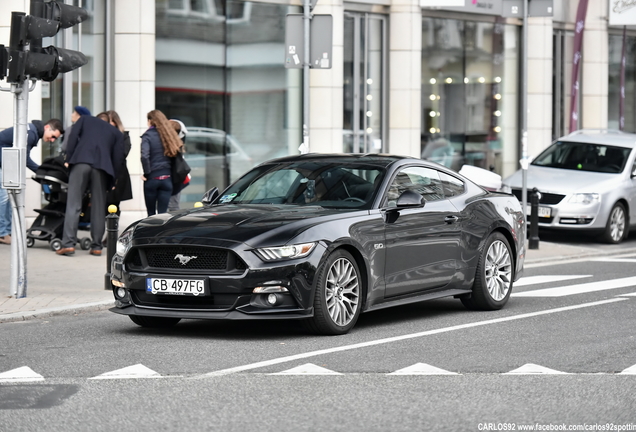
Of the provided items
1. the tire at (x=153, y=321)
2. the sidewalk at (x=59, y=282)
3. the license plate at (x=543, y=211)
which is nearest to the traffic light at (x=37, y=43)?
the sidewalk at (x=59, y=282)

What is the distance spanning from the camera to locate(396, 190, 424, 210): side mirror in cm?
1005

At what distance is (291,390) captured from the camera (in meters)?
7.32

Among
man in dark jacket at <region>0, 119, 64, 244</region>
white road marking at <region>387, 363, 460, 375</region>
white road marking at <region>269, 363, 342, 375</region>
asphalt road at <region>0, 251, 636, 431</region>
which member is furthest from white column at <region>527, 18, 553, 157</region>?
white road marking at <region>269, 363, 342, 375</region>

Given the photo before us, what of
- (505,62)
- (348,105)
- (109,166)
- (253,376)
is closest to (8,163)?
(109,166)

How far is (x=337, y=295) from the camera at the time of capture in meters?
9.48

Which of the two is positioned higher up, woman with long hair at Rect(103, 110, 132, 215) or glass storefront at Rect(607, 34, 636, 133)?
glass storefront at Rect(607, 34, 636, 133)

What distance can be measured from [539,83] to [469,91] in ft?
6.56

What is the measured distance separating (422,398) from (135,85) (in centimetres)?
1422

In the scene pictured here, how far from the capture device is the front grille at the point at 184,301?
913 cm

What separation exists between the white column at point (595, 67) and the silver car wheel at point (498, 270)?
762 inches

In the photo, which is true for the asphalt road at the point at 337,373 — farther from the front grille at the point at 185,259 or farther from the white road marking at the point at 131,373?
the front grille at the point at 185,259

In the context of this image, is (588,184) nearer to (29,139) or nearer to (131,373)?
(29,139)

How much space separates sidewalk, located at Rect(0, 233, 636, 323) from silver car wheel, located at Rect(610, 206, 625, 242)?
4.84 feet

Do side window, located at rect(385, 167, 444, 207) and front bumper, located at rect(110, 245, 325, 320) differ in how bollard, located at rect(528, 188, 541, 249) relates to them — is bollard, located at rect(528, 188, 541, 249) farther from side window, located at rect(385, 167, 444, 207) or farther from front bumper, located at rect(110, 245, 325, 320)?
front bumper, located at rect(110, 245, 325, 320)
